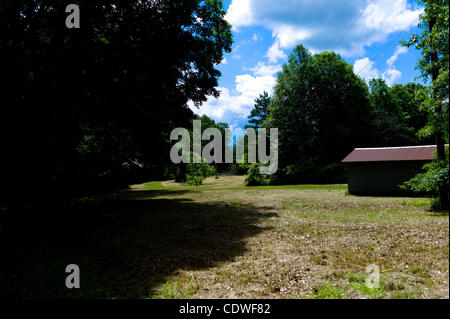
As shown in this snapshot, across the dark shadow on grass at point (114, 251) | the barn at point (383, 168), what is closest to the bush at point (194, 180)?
the barn at point (383, 168)

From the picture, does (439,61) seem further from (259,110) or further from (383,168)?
(259,110)

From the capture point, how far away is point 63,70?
9398mm

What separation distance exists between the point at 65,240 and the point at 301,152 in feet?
126

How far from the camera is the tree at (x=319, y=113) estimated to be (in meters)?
43.2

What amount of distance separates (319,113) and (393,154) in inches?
902

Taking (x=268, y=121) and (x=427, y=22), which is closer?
(x=427, y=22)

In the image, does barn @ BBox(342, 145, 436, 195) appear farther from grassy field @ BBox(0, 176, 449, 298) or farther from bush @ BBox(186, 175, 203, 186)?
bush @ BBox(186, 175, 203, 186)

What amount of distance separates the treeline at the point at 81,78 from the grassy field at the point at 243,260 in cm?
262

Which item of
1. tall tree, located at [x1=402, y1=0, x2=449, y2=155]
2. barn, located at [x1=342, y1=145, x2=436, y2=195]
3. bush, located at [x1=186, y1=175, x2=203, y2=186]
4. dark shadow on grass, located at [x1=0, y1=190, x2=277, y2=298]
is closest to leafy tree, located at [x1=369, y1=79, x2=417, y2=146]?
barn, located at [x1=342, y1=145, x2=436, y2=195]

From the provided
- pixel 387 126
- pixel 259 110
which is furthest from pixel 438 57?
pixel 259 110

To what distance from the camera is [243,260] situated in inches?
273
